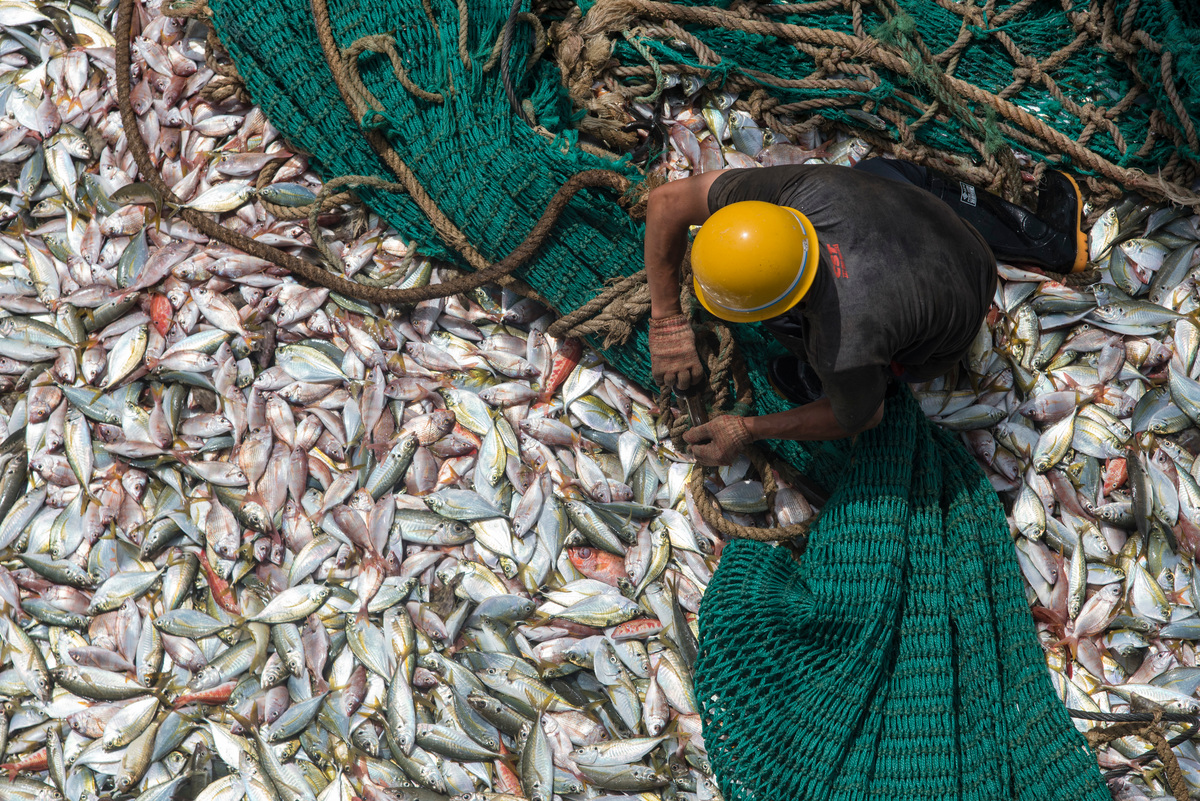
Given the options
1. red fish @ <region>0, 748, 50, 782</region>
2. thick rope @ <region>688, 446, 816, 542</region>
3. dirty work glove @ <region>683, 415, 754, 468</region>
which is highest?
dirty work glove @ <region>683, 415, 754, 468</region>

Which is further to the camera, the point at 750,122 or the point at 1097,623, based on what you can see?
the point at 750,122

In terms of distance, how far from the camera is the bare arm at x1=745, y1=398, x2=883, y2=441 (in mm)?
1928

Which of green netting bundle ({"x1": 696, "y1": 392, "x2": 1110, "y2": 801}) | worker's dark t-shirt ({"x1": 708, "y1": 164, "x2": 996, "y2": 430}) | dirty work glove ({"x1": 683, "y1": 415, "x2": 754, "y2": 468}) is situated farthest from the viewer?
dirty work glove ({"x1": 683, "y1": 415, "x2": 754, "y2": 468})

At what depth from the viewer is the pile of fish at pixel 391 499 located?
2141 millimetres

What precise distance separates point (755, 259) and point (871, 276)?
31 centimetres

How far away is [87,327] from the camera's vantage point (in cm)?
242

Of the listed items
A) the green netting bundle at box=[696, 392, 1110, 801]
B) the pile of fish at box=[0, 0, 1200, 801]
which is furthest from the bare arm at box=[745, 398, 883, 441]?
the pile of fish at box=[0, 0, 1200, 801]

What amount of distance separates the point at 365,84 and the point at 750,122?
3.75 feet

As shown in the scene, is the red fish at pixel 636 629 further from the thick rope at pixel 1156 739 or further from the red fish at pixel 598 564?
the thick rope at pixel 1156 739

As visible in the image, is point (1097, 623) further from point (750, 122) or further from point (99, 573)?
point (99, 573)

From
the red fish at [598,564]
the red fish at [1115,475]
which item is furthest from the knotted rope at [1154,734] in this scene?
the red fish at [598,564]

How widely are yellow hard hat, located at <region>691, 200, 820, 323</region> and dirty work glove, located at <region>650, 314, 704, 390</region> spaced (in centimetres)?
40

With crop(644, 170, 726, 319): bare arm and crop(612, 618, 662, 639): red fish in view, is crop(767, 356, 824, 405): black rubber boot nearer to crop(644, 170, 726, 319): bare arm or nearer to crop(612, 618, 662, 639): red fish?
crop(644, 170, 726, 319): bare arm

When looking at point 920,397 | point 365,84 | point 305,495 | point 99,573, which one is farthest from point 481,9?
point 99,573
